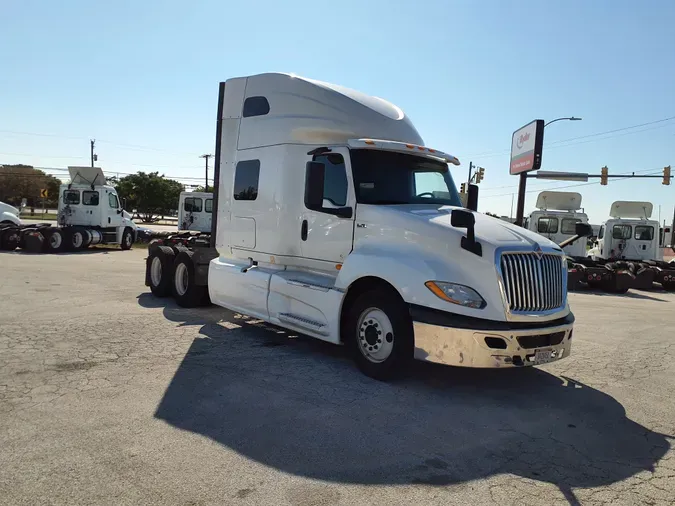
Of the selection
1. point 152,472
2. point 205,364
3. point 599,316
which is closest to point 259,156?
point 205,364

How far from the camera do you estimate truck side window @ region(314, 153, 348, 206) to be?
6438mm

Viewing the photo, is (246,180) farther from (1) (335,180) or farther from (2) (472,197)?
(2) (472,197)

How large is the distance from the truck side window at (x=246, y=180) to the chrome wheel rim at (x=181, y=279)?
2.63 m

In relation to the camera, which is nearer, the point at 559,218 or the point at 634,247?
the point at 559,218

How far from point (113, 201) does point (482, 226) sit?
22.0m

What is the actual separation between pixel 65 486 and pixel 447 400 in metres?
3.42

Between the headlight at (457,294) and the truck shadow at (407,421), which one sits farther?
the headlight at (457,294)

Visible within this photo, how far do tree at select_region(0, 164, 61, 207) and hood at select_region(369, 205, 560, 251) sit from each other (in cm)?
8286

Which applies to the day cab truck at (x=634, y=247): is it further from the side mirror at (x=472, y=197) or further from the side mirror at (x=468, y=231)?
the side mirror at (x=468, y=231)

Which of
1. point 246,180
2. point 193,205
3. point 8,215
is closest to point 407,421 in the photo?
point 246,180

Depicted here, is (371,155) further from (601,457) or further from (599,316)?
(599,316)

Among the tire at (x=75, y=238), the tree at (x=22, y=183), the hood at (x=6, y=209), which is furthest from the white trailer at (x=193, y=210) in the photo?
the tree at (x=22, y=183)

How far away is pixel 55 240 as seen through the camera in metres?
21.8

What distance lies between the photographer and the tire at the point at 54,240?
21.5 meters
